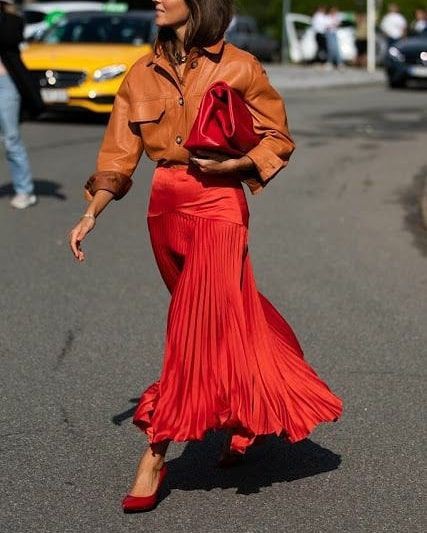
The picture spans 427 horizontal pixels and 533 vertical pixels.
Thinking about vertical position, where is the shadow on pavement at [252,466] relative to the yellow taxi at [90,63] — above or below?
above

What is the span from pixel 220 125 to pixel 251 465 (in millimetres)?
1506

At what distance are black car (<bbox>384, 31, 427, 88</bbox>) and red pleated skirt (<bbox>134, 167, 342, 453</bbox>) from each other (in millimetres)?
22554

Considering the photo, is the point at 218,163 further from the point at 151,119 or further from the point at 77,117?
the point at 77,117

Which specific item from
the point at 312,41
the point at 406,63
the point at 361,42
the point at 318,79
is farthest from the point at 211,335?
the point at 312,41

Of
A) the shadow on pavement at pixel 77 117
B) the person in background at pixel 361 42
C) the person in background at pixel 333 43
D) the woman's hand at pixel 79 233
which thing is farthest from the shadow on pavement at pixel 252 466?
the person in background at pixel 361 42

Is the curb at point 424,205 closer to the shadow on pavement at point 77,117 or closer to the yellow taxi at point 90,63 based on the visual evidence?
the yellow taxi at point 90,63

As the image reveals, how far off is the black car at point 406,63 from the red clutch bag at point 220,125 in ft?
74.3

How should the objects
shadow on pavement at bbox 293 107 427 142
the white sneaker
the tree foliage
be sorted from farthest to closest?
1. the tree foliage
2. shadow on pavement at bbox 293 107 427 142
3. the white sneaker

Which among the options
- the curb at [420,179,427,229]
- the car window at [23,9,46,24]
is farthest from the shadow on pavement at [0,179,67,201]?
the car window at [23,9,46,24]

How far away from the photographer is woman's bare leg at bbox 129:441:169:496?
4.95 metres

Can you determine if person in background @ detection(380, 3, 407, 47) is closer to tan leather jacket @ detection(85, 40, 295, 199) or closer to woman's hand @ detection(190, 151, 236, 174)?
tan leather jacket @ detection(85, 40, 295, 199)

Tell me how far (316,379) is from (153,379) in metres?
1.95

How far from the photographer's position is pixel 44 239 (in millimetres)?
11016

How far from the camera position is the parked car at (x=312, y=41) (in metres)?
40.3
